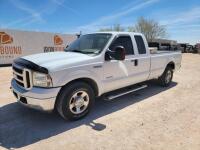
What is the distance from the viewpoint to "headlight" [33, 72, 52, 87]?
3822mm

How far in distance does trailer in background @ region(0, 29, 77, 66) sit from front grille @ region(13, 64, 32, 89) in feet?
40.2

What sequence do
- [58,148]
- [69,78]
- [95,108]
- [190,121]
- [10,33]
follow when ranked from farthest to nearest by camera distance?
[10,33], [95,108], [190,121], [69,78], [58,148]

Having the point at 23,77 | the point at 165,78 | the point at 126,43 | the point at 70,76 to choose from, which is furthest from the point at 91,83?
the point at 165,78

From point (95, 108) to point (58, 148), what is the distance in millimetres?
1984

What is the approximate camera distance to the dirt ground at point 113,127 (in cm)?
353

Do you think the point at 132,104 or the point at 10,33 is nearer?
the point at 132,104

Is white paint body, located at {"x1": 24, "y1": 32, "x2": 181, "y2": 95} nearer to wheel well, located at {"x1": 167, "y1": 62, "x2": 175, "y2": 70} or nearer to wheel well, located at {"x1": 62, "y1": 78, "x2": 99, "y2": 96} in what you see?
wheel well, located at {"x1": 62, "y1": 78, "x2": 99, "y2": 96}

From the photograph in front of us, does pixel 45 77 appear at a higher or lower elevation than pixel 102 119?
higher

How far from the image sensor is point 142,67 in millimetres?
5945

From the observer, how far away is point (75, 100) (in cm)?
435

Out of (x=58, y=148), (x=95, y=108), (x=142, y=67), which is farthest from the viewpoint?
(x=142, y=67)

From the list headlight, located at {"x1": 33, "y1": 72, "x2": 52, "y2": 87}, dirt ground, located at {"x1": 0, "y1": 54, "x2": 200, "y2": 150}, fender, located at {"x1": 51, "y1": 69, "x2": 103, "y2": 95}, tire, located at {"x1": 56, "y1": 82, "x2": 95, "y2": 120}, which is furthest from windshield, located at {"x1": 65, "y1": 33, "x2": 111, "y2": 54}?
dirt ground, located at {"x1": 0, "y1": 54, "x2": 200, "y2": 150}

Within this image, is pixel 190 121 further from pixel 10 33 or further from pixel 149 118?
pixel 10 33

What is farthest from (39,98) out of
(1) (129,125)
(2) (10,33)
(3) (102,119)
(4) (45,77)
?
(2) (10,33)
